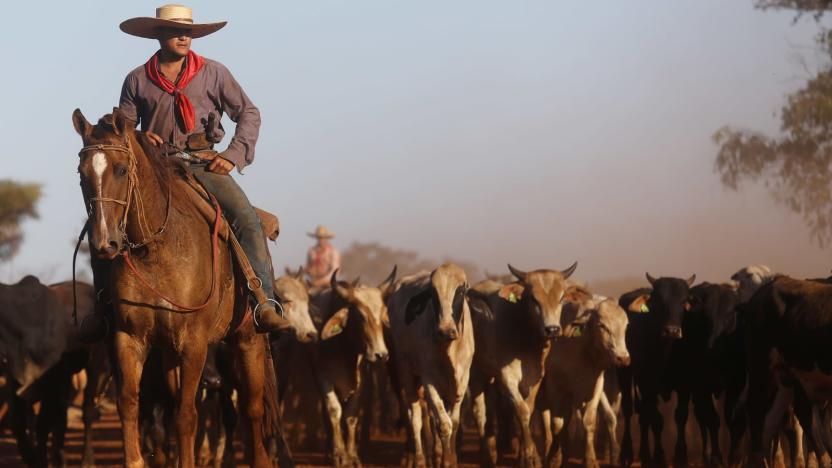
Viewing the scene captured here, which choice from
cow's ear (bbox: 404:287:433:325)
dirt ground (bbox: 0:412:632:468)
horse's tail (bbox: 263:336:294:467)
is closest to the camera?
horse's tail (bbox: 263:336:294:467)

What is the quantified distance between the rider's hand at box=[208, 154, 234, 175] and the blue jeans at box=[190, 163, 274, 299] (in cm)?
3

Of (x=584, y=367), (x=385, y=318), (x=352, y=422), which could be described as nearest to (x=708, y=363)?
(x=584, y=367)

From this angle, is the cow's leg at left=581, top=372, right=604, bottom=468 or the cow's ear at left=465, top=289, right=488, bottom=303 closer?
the cow's leg at left=581, top=372, right=604, bottom=468

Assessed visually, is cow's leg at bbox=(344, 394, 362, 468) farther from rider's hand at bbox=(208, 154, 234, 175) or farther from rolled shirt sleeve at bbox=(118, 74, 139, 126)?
rolled shirt sleeve at bbox=(118, 74, 139, 126)

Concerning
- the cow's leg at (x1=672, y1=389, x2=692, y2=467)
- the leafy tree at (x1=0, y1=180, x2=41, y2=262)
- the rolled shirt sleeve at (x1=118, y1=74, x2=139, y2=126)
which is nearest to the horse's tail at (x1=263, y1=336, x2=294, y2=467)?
the rolled shirt sleeve at (x1=118, y1=74, x2=139, y2=126)

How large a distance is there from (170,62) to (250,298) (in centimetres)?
168

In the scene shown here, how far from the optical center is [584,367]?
48.5 ft

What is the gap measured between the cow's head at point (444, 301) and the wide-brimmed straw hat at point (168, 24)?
17.4 feet

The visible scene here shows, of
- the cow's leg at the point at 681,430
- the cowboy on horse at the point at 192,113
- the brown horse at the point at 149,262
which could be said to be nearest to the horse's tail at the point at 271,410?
the cowboy on horse at the point at 192,113

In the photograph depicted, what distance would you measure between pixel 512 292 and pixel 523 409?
129 centimetres

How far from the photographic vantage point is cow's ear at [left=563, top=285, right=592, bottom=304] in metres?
15.2

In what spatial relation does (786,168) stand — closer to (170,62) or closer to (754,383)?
(754,383)

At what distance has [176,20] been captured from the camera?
9.13 m

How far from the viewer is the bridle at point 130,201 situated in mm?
7766
